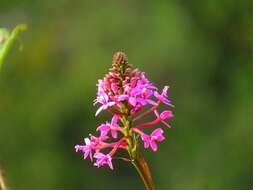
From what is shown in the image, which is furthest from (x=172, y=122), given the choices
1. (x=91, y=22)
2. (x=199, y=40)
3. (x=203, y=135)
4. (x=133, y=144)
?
(x=133, y=144)

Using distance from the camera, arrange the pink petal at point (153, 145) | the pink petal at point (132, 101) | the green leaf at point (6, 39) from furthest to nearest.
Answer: the green leaf at point (6, 39) → the pink petal at point (153, 145) → the pink petal at point (132, 101)

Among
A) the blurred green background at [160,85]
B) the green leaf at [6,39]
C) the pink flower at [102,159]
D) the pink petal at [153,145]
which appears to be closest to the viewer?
the pink petal at [153,145]

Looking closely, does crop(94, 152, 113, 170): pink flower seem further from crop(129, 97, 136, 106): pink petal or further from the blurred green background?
the blurred green background

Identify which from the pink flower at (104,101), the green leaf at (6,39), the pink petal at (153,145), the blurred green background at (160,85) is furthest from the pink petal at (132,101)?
the blurred green background at (160,85)

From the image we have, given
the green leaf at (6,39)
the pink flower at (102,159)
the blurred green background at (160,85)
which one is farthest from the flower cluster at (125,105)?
the blurred green background at (160,85)

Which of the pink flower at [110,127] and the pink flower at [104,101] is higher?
the pink flower at [104,101]

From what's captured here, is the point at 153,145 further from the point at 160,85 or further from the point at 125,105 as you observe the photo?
the point at 160,85

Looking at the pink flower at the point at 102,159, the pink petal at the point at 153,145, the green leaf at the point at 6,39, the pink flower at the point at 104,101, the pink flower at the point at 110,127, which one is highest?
the green leaf at the point at 6,39

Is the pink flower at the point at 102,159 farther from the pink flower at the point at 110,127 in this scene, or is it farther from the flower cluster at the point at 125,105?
Answer: the pink flower at the point at 110,127

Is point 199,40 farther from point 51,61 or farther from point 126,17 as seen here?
point 51,61

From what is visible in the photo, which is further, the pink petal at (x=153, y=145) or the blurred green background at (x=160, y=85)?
the blurred green background at (x=160, y=85)
